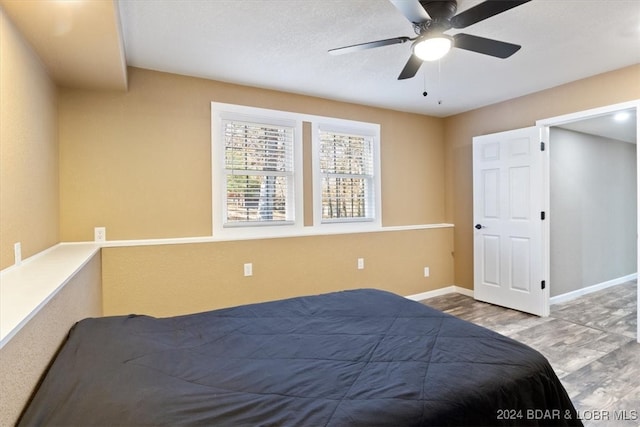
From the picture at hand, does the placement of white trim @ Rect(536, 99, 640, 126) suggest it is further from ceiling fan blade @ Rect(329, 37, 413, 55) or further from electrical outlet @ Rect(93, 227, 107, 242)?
electrical outlet @ Rect(93, 227, 107, 242)

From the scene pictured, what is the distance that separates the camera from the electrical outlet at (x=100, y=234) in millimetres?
2773

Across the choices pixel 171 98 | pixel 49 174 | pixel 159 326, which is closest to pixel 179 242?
pixel 49 174

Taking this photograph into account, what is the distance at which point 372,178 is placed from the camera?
4.22 m

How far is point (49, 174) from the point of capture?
239 centimetres

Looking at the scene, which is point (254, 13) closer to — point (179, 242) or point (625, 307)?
point (179, 242)

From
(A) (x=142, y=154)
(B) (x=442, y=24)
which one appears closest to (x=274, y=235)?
(A) (x=142, y=154)

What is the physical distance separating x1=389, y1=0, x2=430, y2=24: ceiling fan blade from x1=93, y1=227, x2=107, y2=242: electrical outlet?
2727mm

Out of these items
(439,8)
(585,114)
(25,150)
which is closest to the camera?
(439,8)

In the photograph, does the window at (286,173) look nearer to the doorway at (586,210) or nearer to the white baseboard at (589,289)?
the doorway at (586,210)

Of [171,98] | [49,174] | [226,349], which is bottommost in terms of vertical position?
[226,349]

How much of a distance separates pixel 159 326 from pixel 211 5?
1852mm

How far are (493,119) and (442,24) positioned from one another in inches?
108

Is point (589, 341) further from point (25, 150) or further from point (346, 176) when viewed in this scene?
point (25, 150)

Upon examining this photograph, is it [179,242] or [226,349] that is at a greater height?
[179,242]
